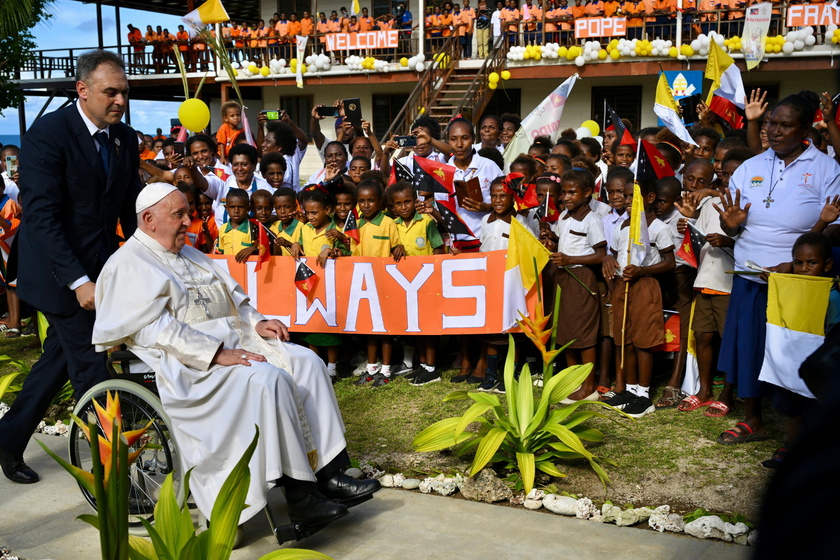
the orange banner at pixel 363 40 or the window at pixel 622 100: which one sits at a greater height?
the orange banner at pixel 363 40

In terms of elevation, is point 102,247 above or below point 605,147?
below

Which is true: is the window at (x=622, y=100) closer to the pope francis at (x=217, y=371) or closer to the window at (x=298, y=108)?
the window at (x=298, y=108)

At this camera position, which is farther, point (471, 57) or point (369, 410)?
point (471, 57)

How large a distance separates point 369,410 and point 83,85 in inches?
119

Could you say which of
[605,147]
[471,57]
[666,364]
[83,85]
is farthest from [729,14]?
[83,85]

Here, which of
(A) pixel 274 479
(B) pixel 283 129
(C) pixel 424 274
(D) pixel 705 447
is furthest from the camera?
(B) pixel 283 129

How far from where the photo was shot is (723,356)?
5.44 metres

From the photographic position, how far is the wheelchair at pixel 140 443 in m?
3.89

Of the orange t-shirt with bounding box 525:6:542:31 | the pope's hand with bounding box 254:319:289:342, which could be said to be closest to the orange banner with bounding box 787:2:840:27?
the orange t-shirt with bounding box 525:6:542:31

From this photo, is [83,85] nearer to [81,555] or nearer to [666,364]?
[81,555]

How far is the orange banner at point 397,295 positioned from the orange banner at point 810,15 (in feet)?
48.2

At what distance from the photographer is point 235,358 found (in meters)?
3.95

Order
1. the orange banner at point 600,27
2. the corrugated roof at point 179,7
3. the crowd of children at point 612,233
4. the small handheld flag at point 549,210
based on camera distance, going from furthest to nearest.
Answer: the corrugated roof at point 179,7 < the orange banner at point 600,27 < the small handheld flag at point 549,210 < the crowd of children at point 612,233

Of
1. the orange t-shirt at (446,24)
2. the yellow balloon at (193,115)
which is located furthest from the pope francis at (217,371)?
the orange t-shirt at (446,24)
